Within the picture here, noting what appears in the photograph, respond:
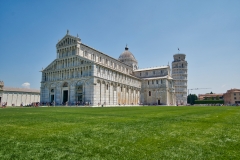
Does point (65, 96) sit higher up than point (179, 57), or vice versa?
point (179, 57)

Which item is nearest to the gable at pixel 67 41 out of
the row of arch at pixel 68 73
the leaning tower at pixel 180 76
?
the row of arch at pixel 68 73

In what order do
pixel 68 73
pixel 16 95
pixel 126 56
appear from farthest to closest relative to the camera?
1. pixel 126 56
2. pixel 16 95
3. pixel 68 73

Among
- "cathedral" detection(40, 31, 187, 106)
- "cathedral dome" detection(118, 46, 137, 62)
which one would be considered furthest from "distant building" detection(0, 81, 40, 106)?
"cathedral dome" detection(118, 46, 137, 62)

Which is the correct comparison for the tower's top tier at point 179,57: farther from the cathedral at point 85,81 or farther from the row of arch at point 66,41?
the row of arch at point 66,41

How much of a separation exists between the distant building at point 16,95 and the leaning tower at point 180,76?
2694 inches

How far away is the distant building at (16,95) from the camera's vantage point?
205 ft

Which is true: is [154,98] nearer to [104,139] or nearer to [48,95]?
Answer: [48,95]

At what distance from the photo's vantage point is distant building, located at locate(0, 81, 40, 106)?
205ft

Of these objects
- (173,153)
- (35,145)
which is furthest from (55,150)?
(173,153)

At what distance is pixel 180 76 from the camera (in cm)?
9244

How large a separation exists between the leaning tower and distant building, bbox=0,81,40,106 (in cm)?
6843

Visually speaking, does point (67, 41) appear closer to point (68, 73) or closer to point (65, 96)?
point (68, 73)

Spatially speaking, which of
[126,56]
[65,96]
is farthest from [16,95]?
[126,56]

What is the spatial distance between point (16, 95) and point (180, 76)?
252 feet
